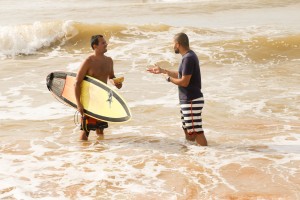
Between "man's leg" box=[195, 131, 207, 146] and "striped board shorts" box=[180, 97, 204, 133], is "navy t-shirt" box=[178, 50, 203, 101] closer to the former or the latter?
"striped board shorts" box=[180, 97, 204, 133]

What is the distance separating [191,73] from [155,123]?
7.83 ft

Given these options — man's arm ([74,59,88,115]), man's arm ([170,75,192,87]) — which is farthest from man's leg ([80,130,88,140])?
man's arm ([170,75,192,87])

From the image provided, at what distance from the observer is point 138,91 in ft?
36.5

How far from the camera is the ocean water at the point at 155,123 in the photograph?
550 cm

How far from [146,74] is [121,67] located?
1.27 metres

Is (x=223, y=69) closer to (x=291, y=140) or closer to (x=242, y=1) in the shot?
(x=291, y=140)

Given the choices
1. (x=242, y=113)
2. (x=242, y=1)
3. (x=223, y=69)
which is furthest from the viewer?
(x=242, y=1)

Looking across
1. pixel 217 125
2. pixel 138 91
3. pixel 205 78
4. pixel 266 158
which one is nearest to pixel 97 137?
pixel 217 125

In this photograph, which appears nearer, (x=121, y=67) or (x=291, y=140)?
(x=291, y=140)

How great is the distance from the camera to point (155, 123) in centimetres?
844

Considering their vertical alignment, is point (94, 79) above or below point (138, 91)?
above

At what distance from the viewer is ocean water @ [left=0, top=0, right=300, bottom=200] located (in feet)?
18.0

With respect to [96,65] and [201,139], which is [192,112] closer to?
[201,139]

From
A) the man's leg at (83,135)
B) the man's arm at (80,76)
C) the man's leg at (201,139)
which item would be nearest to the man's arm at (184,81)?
the man's leg at (201,139)
